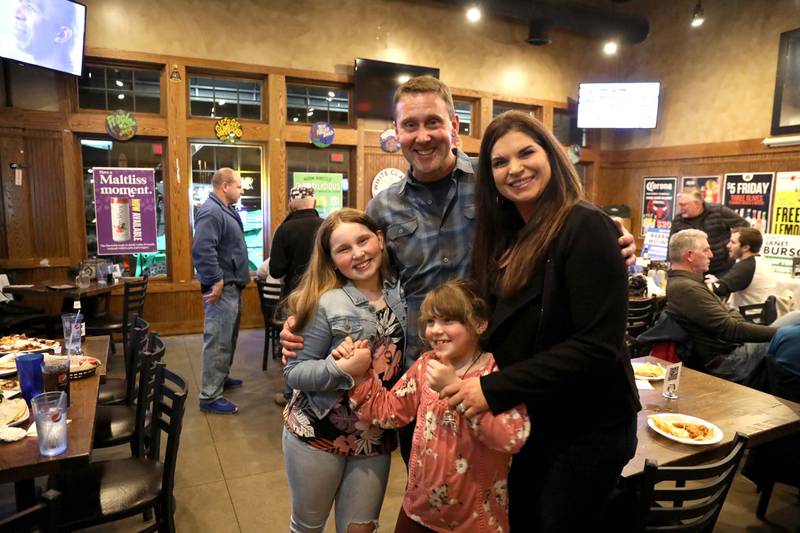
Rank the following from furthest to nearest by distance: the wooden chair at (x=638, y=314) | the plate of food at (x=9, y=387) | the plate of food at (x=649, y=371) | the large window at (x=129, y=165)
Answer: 1. the large window at (x=129, y=165)
2. the wooden chair at (x=638, y=314)
3. the plate of food at (x=649, y=371)
4. the plate of food at (x=9, y=387)

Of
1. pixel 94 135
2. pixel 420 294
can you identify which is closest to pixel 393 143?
pixel 94 135

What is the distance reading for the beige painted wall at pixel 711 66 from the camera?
6984mm

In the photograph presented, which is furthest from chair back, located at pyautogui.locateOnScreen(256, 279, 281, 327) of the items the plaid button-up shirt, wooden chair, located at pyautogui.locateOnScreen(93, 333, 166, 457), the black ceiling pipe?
the black ceiling pipe

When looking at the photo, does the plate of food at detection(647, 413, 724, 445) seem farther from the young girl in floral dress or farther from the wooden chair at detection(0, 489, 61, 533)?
the wooden chair at detection(0, 489, 61, 533)

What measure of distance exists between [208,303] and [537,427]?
3344 mm

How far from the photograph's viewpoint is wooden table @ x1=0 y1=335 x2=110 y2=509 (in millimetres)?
1662

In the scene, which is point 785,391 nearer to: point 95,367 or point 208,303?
point 95,367

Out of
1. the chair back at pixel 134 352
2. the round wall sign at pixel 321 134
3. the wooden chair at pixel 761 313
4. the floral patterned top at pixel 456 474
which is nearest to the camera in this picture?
the floral patterned top at pixel 456 474

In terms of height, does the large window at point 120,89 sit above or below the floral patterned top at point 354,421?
above

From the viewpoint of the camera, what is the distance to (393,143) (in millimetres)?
7246

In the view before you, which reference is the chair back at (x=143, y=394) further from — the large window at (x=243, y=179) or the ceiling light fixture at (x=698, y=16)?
the ceiling light fixture at (x=698, y=16)

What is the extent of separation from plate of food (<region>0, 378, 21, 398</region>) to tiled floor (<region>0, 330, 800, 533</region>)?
0.77 meters

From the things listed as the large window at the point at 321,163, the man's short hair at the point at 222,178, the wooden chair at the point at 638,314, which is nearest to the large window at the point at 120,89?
the large window at the point at 321,163

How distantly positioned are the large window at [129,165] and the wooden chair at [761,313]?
623cm
